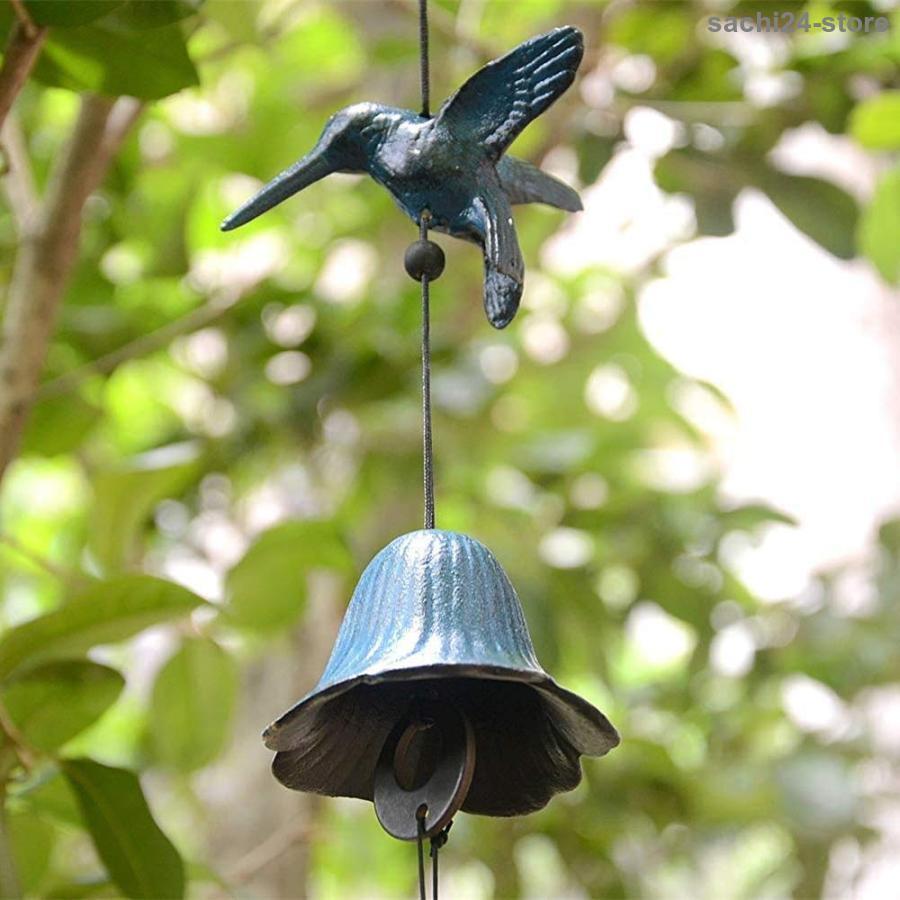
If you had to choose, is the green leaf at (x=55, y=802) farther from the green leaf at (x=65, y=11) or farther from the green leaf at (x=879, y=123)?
the green leaf at (x=879, y=123)

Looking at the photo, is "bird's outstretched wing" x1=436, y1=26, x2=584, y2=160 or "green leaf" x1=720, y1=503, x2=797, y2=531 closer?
"bird's outstretched wing" x1=436, y1=26, x2=584, y2=160

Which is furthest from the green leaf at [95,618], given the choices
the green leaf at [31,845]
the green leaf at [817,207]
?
the green leaf at [817,207]

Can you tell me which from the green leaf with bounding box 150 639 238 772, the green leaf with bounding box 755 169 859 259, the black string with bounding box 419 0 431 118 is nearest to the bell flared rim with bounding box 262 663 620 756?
the black string with bounding box 419 0 431 118

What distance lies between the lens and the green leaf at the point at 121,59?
83 cm

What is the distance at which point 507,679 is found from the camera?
646 mm

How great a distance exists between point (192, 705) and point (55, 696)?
1.23 feet

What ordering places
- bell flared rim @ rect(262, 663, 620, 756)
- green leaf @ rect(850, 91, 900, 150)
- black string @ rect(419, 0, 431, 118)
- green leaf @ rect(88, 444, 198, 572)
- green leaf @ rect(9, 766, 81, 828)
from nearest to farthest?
bell flared rim @ rect(262, 663, 620, 756) < black string @ rect(419, 0, 431, 118) < green leaf @ rect(9, 766, 81, 828) < green leaf @ rect(88, 444, 198, 572) < green leaf @ rect(850, 91, 900, 150)

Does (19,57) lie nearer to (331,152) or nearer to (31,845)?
(331,152)

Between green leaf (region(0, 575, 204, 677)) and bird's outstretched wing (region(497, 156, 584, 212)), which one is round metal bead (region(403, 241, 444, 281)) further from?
green leaf (region(0, 575, 204, 677))

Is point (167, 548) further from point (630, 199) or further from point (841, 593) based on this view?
point (841, 593)

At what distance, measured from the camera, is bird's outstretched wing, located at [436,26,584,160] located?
66 centimetres

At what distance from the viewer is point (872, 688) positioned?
1832 mm

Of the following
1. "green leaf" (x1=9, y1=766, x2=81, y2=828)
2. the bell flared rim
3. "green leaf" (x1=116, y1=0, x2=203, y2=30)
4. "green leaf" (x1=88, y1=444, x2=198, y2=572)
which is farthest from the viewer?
"green leaf" (x1=88, y1=444, x2=198, y2=572)

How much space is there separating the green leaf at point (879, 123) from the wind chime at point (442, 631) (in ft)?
1.98
